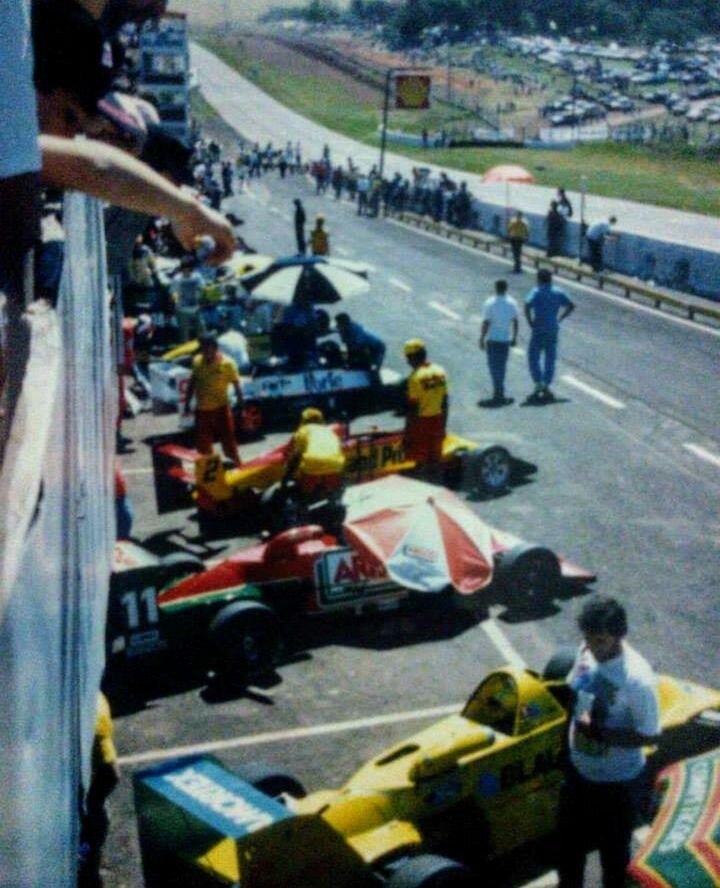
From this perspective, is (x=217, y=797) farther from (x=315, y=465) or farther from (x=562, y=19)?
(x=562, y=19)

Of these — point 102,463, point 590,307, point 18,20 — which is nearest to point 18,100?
point 18,20

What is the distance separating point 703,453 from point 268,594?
8.05 metres

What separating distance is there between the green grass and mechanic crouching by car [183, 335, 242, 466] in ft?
99.2

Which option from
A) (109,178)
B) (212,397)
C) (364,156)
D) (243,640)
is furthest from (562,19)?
(109,178)

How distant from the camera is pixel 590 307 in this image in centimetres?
2706

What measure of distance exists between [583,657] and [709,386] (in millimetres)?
14158

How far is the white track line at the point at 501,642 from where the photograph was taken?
9789mm

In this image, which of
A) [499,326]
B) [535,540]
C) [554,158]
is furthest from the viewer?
[554,158]

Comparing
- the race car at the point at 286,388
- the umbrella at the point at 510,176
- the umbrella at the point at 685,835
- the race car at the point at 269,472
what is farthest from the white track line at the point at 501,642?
the umbrella at the point at 510,176

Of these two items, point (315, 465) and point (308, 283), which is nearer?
point (315, 465)

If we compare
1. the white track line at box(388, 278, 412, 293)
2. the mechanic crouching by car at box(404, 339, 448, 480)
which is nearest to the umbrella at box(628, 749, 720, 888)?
the mechanic crouching by car at box(404, 339, 448, 480)

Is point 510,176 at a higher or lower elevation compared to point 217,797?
lower

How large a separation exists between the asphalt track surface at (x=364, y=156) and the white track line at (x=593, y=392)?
A: 8.91m

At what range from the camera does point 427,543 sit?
34.0 ft
